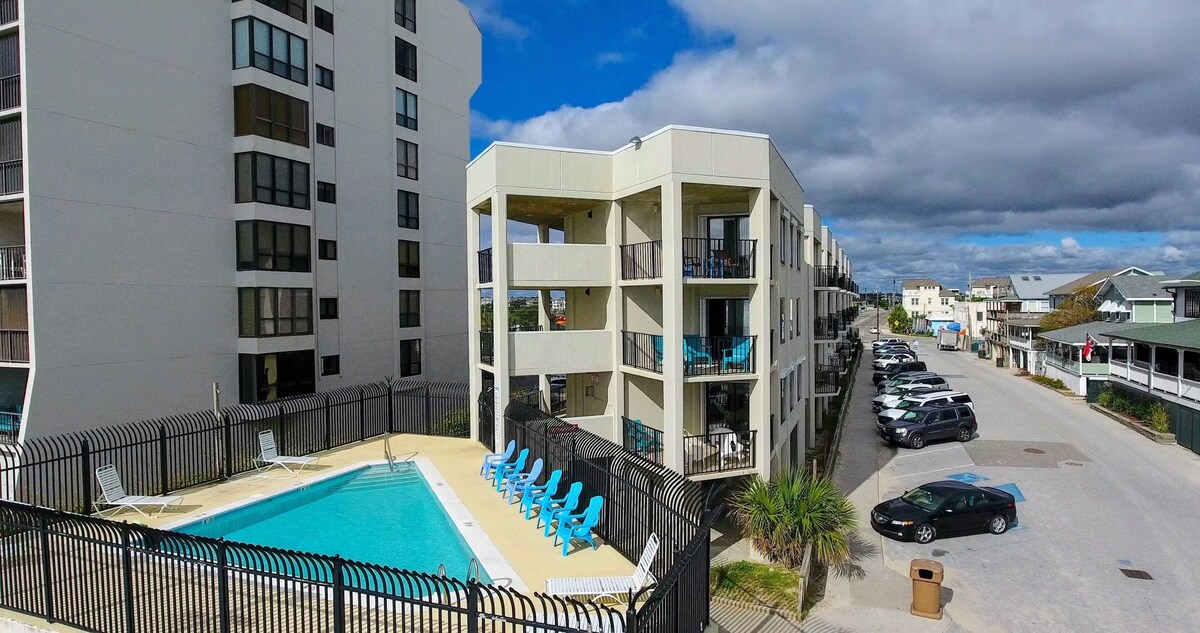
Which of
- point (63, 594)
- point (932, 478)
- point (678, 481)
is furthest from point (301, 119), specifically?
point (932, 478)

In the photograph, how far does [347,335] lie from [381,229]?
5.36 meters

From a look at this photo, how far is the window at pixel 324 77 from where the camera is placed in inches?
1059

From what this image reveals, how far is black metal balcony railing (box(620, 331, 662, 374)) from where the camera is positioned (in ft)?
57.4

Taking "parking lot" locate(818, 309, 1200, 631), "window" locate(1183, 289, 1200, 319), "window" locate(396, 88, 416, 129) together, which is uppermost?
"window" locate(396, 88, 416, 129)

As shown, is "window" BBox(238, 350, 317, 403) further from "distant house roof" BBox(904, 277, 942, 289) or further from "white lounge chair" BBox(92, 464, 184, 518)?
"distant house roof" BBox(904, 277, 942, 289)

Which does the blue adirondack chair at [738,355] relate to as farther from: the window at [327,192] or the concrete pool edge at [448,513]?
the window at [327,192]

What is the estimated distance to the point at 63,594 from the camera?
877 centimetres

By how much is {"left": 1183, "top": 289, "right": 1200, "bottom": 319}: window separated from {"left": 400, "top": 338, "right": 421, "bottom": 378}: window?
41920 millimetres

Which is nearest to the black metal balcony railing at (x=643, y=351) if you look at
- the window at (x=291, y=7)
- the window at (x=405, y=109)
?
the window at (x=405, y=109)

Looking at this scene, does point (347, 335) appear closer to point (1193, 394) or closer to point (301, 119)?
point (301, 119)

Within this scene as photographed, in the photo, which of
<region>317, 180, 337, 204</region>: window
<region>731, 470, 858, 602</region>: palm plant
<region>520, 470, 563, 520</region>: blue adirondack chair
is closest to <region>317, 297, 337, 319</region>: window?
<region>317, 180, 337, 204</region>: window

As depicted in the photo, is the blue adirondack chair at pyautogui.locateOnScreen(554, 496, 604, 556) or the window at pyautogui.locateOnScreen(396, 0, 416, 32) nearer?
the blue adirondack chair at pyautogui.locateOnScreen(554, 496, 604, 556)

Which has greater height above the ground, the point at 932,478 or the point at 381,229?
the point at 381,229

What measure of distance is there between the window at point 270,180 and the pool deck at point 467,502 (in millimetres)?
10319
